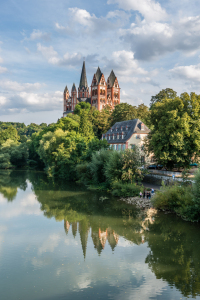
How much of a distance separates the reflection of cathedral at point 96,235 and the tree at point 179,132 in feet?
51.1

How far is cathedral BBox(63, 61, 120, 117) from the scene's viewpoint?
11444 centimetres

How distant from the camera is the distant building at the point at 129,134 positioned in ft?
170

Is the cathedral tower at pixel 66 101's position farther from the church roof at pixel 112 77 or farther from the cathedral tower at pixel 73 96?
the church roof at pixel 112 77

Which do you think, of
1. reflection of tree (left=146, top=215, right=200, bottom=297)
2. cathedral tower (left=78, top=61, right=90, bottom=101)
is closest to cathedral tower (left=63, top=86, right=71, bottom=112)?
cathedral tower (left=78, top=61, right=90, bottom=101)

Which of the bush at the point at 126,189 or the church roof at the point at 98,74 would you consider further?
the church roof at the point at 98,74

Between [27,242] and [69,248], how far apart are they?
120 inches

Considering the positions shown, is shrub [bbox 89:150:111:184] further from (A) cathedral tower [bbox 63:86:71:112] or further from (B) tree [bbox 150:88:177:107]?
(A) cathedral tower [bbox 63:86:71:112]

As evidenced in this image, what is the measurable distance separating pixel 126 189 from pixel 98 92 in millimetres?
84581

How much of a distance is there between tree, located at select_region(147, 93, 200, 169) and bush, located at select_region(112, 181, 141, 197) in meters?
4.97

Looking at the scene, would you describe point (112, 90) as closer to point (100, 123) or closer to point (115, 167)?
point (100, 123)

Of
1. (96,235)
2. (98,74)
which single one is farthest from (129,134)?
(98,74)

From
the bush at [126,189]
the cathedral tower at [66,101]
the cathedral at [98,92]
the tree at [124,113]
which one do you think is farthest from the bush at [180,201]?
the cathedral tower at [66,101]

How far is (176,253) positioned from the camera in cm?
1720

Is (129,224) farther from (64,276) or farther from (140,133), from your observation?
(140,133)
